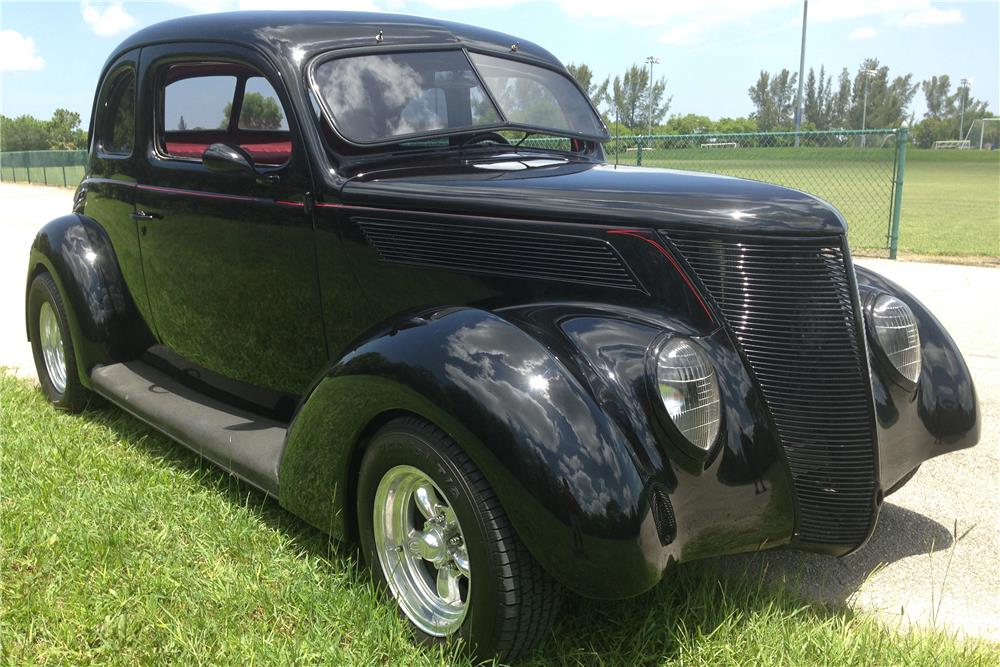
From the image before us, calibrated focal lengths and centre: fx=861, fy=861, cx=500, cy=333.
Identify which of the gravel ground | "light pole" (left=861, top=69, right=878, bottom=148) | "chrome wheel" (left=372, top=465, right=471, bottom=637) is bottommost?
the gravel ground

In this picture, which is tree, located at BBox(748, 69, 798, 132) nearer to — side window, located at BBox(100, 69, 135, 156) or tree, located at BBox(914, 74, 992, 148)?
tree, located at BBox(914, 74, 992, 148)

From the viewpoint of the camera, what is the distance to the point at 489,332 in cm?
238

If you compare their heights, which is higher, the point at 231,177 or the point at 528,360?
the point at 231,177

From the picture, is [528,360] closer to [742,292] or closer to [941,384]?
[742,292]

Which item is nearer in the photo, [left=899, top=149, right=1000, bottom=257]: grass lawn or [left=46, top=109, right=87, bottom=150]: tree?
[left=899, top=149, right=1000, bottom=257]: grass lawn

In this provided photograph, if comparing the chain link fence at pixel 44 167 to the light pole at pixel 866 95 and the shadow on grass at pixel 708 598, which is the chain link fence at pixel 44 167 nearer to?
the shadow on grass at pixel 708 598

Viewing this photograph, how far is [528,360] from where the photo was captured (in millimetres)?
2275

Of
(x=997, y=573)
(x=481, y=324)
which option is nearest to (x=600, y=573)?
(x=481, y=324)

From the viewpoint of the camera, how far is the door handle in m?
3.88

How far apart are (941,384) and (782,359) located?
897 mm

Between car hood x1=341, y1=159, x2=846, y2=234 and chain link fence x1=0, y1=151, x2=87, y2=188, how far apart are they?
26.8 metres

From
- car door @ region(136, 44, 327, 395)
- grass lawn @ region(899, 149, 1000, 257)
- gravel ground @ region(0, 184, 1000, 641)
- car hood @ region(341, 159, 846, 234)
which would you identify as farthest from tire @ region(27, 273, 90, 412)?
grass lawn @ region(899, 149, 1000, 257)

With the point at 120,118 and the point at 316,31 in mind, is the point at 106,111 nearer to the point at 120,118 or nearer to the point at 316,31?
the point at 120,118

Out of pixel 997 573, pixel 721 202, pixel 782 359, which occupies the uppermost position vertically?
pixel 721 202
